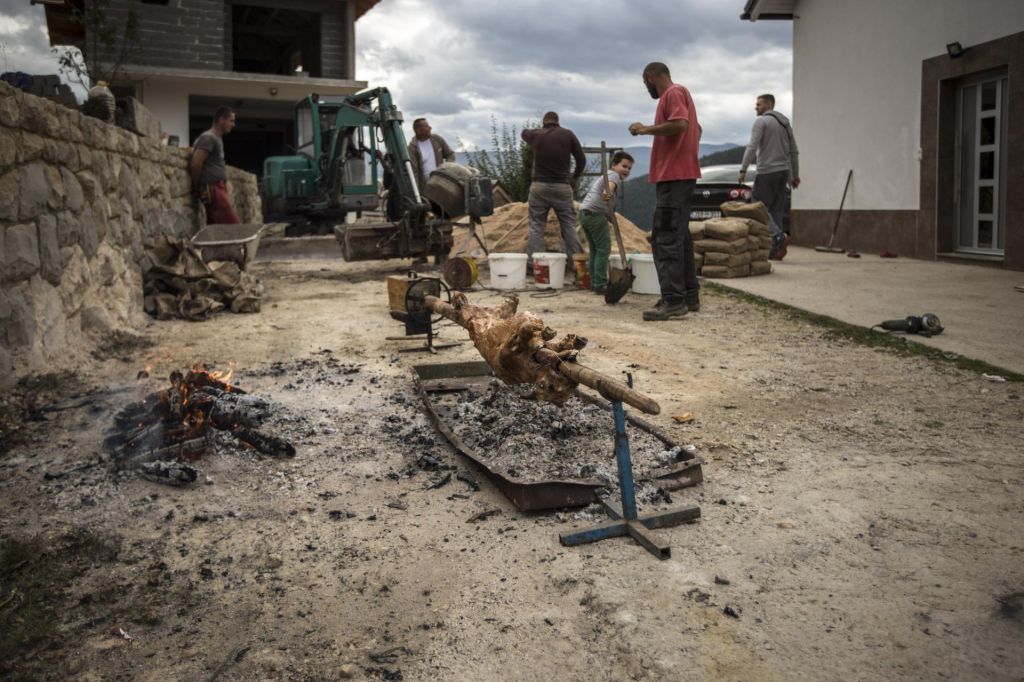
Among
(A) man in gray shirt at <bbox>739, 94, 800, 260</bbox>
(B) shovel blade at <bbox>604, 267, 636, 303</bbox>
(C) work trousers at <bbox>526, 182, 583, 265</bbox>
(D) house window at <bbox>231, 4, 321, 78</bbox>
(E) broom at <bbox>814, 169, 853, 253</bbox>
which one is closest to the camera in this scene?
(B) shovel blade at <bbox>604, 267, 636, 303</bbox>

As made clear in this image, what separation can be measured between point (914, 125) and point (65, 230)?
11412mm

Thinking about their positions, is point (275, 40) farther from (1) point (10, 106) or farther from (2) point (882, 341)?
(2) point (882, 341)

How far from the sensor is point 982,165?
11289 millimetres

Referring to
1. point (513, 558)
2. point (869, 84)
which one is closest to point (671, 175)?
point (513, 558)

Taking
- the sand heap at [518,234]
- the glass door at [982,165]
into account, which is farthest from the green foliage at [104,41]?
the glass door at [982,165]

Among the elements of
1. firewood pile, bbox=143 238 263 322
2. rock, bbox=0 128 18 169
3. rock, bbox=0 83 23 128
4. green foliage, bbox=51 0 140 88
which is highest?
green foliage, bbox=51 0 140 88

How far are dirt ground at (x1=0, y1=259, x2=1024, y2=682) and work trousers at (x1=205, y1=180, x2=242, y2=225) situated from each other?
252 inches

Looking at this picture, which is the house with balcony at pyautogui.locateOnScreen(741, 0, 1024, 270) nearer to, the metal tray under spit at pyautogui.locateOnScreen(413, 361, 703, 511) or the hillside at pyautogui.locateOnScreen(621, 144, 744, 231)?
the hillside at pyautogui.locateOnScreen(621, 144, 744, 231)

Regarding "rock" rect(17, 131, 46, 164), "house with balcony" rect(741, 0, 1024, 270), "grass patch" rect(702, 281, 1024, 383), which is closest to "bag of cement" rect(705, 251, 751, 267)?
"grass patch" rect(702, 281, 1024, 383)

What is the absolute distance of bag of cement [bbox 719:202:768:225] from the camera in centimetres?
1078

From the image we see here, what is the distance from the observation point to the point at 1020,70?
993 cm

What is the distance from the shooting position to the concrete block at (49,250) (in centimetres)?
538

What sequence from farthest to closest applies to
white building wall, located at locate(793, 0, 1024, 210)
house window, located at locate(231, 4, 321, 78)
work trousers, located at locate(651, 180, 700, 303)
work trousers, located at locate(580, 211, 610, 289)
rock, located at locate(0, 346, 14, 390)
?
house window, located at locate(231, 4, 321, 78), white building wall, located at locate(793, 0, 1024, 210), work trousers, located at locate(580, 211, 610, 289), work trousers, located at locate(651, 180, 700, 303), rock, located at locate(0, 346, 14, 390)

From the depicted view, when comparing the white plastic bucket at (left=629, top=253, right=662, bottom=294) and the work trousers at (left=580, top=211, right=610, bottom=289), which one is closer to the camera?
the work trousers at (left=580, top=211, right=610, bottom=289)
